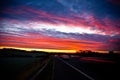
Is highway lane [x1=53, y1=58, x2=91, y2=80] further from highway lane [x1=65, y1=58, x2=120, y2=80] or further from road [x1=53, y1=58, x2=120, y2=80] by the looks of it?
highway lane [x1=65, y1=58, x2=120, y2=80]

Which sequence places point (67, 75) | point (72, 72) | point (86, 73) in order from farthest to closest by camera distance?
1. point (72, 72)
2. point (86, 73)
3. point (67, 75)

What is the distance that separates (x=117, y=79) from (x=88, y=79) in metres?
2.22

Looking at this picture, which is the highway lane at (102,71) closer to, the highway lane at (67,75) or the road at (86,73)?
the road at (86,73)

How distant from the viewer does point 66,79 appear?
504 inches

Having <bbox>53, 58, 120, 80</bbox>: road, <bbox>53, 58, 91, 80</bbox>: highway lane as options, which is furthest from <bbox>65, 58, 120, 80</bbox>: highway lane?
<bbox>53, 58, 91, 80</bbox>: highway lane

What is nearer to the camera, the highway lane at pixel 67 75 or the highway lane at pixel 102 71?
the highway lane at pixel 67 75

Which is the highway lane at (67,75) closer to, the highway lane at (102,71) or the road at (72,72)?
the road at (72,72)

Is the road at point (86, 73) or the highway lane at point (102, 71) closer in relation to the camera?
the road at point (86, 73)

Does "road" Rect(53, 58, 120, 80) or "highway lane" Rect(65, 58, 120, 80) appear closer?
"road" Rect(53, 58, 120, 80)

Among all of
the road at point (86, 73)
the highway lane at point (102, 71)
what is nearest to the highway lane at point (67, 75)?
the road at point (86, 73)

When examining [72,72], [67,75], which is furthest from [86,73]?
[67,75]

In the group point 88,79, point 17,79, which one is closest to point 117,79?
point 88,79

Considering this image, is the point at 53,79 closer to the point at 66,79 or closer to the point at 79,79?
the point at 66,79

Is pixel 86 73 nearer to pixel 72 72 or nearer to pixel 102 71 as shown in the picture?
pixel 72 72
